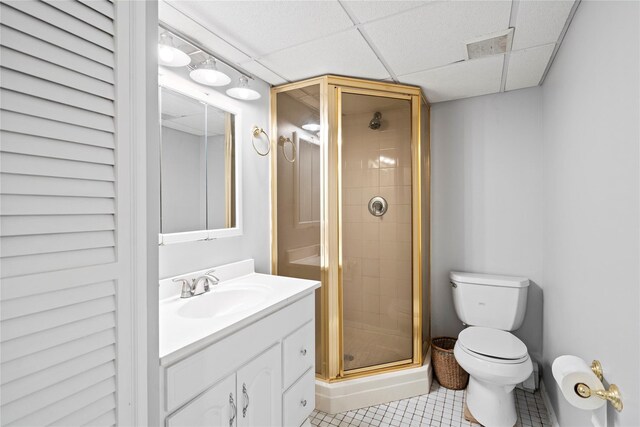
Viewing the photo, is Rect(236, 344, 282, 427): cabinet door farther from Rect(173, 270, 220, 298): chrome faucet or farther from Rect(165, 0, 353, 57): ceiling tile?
Rect(165, 0, 353, 57): ceiling tile

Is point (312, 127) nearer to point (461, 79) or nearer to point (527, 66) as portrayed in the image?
point (461, 79)

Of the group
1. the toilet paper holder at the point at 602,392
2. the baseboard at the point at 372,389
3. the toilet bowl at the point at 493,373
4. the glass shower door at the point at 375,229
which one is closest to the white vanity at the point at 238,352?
the baseboard at the point at 372,389

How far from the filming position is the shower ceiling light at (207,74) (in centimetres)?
160

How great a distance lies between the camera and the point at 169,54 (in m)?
1.42

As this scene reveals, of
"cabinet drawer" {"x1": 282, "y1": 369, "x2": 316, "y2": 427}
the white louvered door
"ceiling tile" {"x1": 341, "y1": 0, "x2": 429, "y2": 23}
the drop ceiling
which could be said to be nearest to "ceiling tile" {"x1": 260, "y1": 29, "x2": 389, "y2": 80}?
the drop ceiling

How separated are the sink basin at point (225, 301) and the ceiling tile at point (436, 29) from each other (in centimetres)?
141

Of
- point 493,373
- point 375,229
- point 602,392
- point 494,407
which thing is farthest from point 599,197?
point 494,407

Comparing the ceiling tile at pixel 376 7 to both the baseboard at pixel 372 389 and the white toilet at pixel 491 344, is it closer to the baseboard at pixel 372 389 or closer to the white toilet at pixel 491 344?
Result: the white toilet at pixel 491 344

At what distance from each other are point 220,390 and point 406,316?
1.50m

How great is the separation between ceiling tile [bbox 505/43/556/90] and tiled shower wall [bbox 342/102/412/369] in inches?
26.0

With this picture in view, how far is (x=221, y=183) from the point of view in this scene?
1799mm

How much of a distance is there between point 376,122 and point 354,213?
650 millimetres

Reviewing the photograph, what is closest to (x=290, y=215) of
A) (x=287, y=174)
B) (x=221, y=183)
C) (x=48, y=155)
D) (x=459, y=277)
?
(x=287, y=174)

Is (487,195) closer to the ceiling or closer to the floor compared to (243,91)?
closer to the floor
